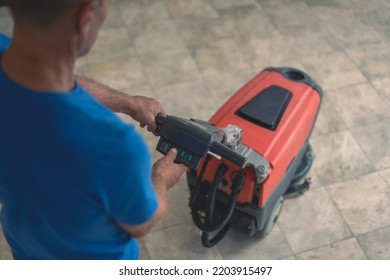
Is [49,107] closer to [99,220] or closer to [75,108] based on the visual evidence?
[75,108]

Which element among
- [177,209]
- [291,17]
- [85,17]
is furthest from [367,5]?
[85,17]

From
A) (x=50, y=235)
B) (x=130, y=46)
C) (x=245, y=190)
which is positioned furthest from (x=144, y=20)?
(x=50, y=235)

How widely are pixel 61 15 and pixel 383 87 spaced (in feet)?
Result: 7.21

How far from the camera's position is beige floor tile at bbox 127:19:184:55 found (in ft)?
9.20

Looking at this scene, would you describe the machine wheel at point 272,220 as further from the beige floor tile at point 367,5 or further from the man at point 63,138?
the beige floor tile at point 367,5

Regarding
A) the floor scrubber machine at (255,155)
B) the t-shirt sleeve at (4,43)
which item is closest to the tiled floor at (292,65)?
the floor scrubber machine at (255,155)

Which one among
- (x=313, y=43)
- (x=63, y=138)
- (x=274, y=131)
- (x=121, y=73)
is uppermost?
(x=63, y=138)

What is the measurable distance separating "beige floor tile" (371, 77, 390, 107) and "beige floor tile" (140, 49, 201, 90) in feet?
3.03

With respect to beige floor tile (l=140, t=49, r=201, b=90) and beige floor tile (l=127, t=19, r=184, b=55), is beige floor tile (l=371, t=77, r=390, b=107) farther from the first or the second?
beige floor tile (l=127, t=19, r=184, b=55)

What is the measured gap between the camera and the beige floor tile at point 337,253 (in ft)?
6.54

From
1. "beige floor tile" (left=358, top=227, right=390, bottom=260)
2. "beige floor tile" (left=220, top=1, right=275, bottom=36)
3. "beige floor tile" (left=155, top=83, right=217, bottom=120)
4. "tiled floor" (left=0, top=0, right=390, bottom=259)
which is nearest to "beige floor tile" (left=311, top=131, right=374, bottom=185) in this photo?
"tiled floor" (left=0, top=0, right=390, bottom=259)

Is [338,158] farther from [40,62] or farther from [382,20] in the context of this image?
[40,62]

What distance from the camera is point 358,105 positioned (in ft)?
8.32

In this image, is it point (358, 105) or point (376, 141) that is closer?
point (376, 141)
